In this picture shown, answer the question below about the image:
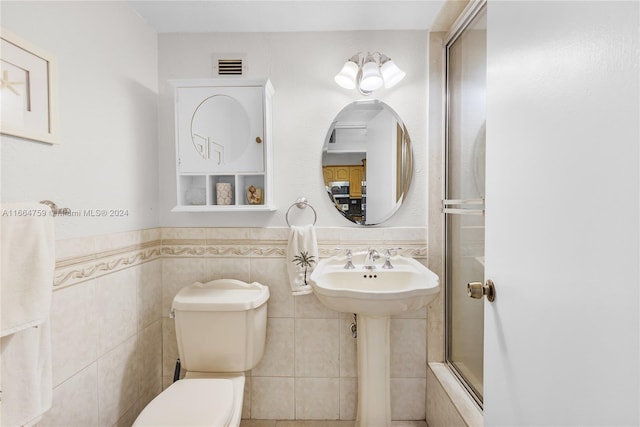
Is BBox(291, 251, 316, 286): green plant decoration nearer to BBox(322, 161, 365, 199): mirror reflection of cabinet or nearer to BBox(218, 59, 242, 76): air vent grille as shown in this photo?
BBox(322, 161, 365, 199): mirror reflection of cabinet

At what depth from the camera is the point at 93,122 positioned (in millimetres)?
1370

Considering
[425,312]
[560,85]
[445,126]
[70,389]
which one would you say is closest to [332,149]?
[445,126]

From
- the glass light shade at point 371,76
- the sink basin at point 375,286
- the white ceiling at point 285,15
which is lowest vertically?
the sink basin at point 375,286

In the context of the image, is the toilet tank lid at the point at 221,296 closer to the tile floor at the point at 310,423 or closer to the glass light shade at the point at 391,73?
the tile floor at the point at 310,423

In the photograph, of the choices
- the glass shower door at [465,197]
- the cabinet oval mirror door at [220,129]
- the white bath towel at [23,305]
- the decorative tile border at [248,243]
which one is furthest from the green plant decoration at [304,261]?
the white bath towel at [23,305]

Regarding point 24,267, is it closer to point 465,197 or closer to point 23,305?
point 23,305

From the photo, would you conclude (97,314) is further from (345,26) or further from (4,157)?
(345,26)

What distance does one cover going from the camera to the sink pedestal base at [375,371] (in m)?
1.56

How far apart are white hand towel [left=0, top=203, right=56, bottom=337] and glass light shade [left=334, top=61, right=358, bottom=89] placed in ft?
4.69

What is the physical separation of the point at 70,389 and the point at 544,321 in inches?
61.8

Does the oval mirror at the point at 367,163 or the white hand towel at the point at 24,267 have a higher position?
the oval mirror at the point at 367,163

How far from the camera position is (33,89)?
108cm

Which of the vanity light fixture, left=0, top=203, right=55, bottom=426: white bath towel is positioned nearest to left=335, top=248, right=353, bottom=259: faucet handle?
the vanity light fixture

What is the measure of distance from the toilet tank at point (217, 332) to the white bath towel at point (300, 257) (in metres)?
0.22
